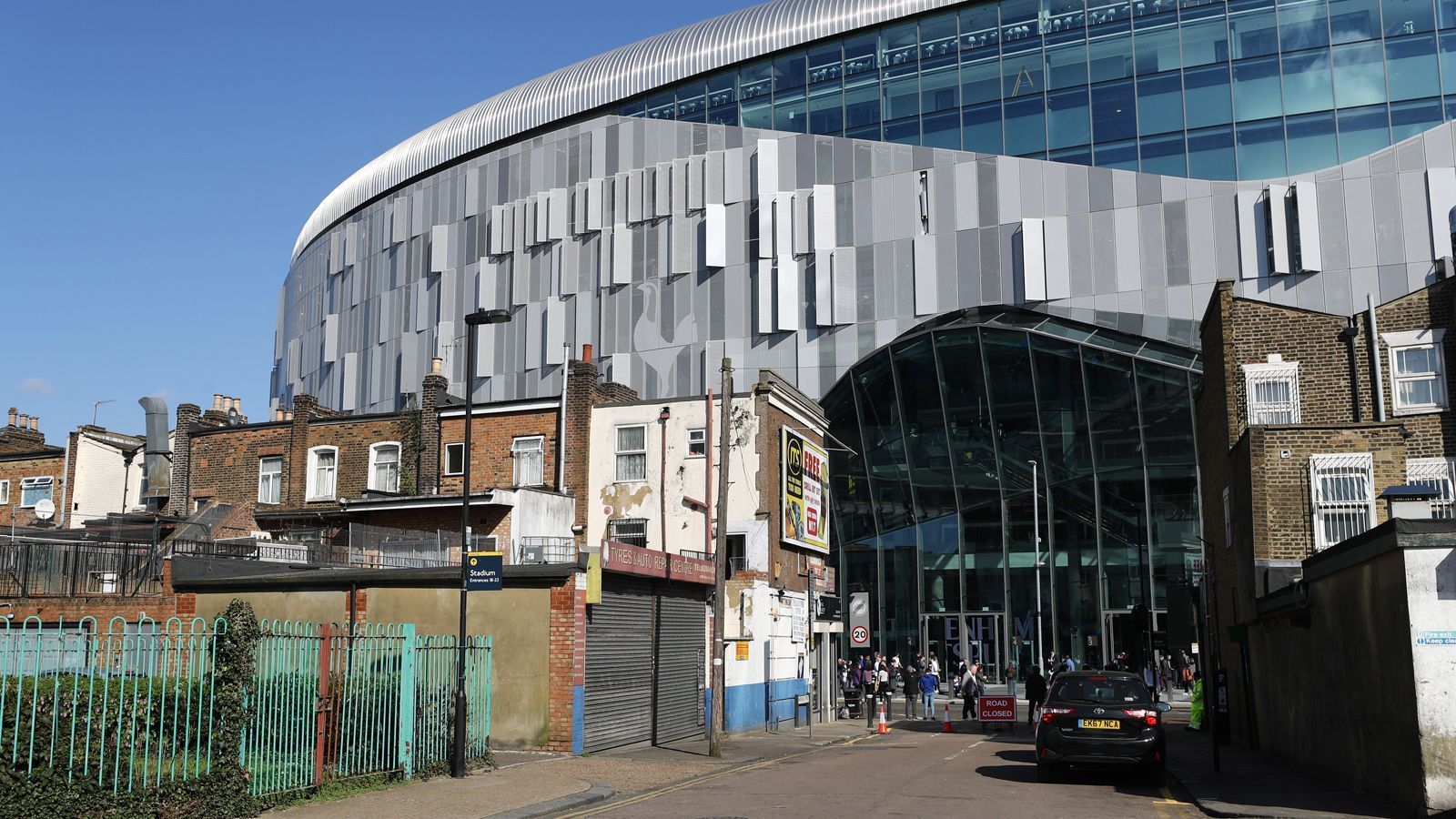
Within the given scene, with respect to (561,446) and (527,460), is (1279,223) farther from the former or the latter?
(527,460)

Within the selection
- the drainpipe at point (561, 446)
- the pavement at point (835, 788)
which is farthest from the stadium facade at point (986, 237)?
the pavement at point (835, 788)

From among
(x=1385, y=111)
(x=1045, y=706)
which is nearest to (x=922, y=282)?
(x=1385, y=111)

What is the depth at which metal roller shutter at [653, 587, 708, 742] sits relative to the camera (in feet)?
90.4

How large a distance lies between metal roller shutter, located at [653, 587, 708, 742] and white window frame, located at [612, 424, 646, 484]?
8893 millimetres

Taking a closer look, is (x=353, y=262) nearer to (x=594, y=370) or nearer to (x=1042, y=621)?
(x=594, y=370)

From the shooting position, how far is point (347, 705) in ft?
57.2

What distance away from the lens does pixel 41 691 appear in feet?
41.2

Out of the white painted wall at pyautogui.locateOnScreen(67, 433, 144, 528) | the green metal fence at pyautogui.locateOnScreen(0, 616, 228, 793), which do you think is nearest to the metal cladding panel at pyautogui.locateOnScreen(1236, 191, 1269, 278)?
the green metal fence at pyautogui.locateOnScreen(0, 616, 228, 793)

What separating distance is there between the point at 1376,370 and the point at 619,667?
19.9 m

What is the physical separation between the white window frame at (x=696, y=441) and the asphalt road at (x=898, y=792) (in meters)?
12.5

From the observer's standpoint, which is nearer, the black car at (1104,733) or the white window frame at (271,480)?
the black car at (1104,733)

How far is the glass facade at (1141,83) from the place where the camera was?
46906mm

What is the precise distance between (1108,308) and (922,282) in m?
7.51

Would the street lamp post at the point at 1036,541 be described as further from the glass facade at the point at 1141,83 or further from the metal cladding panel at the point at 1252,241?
the glass facade at the point at 1141,83
